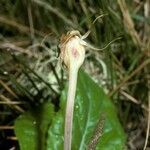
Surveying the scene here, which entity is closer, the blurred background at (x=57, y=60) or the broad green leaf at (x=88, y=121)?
the broad green leaf at (x=88, y=121)

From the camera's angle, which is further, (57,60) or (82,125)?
(57,60)

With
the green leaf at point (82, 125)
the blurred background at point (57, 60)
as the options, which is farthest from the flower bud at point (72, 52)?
the blurred background at point (57, 60)

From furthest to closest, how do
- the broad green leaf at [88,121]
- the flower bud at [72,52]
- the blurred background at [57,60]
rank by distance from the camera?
the blurred background at [57,60], the broad green leaf at [88,121], the flower bud at [72,52]

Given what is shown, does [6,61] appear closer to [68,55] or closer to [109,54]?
[109,54]

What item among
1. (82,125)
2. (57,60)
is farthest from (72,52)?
(57,60)

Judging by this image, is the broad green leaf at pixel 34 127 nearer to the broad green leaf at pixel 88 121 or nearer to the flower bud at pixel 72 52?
the broad green leaf at pixel 88 121

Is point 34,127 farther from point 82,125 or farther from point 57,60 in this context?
point 57,60

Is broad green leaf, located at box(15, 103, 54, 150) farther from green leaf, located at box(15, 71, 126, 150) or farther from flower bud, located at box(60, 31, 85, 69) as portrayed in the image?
flower bud, located at box(60, 31, 85, 69)

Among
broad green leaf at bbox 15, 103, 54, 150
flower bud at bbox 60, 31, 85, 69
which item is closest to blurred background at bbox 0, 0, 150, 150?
broad green leaf at bbox 15, 103, 54, 150
